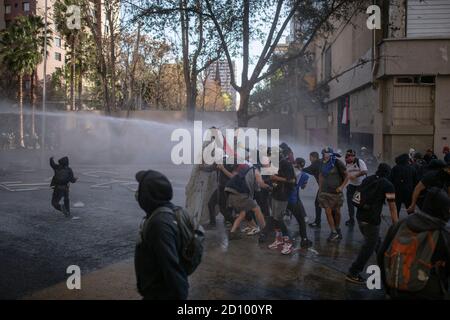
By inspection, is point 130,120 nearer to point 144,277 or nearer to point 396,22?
point 396,22

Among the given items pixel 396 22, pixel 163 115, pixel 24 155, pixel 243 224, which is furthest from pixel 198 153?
pixel 24 155

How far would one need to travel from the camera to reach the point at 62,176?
9.65 meters

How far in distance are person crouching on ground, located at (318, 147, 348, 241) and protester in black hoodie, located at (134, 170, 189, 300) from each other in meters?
5.22

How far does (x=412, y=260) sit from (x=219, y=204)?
5.78 metres

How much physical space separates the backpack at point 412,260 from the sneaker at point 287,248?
3.58m

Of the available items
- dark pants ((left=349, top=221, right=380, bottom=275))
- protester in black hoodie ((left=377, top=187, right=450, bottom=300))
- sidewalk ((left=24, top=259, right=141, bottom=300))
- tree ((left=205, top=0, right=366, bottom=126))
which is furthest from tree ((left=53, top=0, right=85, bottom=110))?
protester in black hoodie ((left=377, top=187, right=450, bottom=300))

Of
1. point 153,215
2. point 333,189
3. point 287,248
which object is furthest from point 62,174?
point 153,215

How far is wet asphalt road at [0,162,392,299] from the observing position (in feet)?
17.6

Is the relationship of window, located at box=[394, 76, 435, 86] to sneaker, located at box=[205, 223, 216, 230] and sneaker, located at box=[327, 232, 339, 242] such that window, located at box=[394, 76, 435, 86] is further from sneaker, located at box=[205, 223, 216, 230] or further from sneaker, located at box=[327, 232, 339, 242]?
sneaker, located at box=[205, 223, 216, 230]

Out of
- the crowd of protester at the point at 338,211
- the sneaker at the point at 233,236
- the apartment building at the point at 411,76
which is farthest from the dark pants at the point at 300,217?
the apartment building at the point at 411,76

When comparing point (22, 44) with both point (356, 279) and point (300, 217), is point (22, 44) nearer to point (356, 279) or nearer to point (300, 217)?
point (300, 217)

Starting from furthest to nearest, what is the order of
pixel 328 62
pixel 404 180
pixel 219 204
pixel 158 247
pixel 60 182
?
pixel 328 62 < pixel 60 182 < pixel 219 204 < pixel 404 180 < pixel 158 247

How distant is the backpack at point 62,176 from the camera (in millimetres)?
9602
